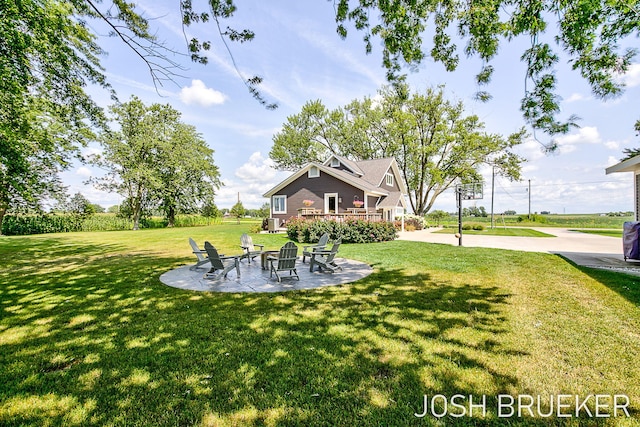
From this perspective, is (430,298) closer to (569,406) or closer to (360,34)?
(569,406)

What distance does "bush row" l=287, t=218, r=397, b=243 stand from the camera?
1589 centimetres

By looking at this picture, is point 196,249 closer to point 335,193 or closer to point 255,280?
point 255,280

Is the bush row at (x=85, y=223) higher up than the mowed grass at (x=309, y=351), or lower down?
higher up

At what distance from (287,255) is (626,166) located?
1158 cm

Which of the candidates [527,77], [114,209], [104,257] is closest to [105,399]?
[527,77]

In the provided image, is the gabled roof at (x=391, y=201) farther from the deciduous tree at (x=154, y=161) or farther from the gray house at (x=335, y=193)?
the deciduous tree at (x=154, y=161)

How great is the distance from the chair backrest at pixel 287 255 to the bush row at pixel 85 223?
40.8ft

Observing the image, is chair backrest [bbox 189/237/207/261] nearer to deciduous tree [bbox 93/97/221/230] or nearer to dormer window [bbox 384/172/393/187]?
dormer window [bbox 384/172/393/187]

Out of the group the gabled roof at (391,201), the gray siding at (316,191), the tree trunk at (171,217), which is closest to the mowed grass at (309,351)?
the gray siding at (316,191)

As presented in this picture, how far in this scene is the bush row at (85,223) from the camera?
2321cm

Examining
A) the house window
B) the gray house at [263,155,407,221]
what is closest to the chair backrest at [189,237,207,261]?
the gray house at [263,155,407,221]

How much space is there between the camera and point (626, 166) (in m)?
9.07

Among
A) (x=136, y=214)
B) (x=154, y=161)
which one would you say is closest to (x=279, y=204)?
(x=136, y=214)

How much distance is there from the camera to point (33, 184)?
10250mm
